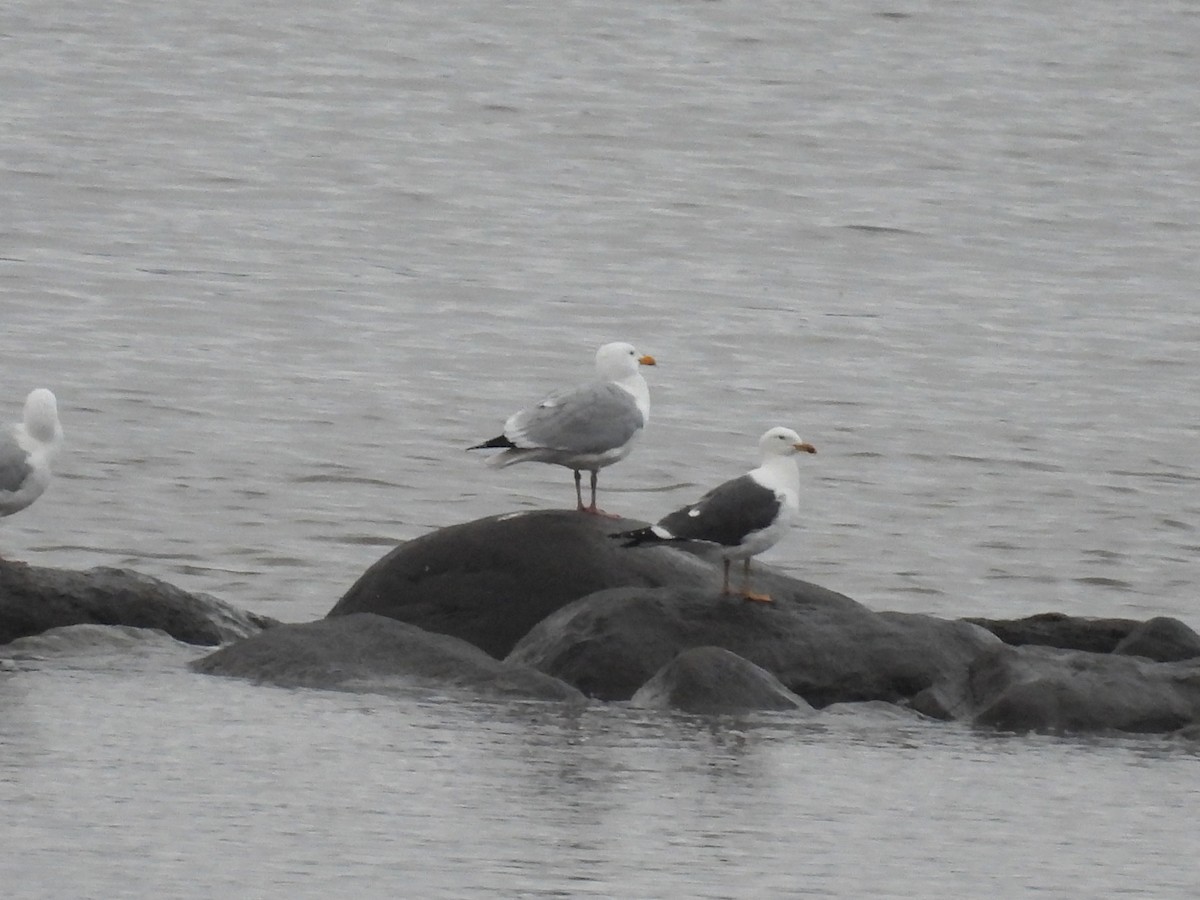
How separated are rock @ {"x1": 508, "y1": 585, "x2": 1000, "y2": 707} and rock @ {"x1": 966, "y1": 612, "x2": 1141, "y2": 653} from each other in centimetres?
101

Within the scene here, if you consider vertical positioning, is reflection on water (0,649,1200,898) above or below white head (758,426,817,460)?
below

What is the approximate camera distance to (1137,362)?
23984mm

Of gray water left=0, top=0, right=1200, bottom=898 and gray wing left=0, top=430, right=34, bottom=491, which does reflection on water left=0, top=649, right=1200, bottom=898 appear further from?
gray wing left=0, top=430, right=34, bottom=491

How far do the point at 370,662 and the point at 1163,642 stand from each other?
12.8ft

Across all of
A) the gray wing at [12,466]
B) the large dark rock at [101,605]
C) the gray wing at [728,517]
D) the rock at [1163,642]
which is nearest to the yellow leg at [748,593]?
the gray wing at [728,517]

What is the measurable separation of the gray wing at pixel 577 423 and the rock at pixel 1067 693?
2.37 m

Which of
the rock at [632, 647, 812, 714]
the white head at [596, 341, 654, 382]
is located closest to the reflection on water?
the rock at [632, 647, 812, 714]

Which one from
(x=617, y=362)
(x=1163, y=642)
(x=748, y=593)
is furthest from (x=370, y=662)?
(x=1163, y=642)

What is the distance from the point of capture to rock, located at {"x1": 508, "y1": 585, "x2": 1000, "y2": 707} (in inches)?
432

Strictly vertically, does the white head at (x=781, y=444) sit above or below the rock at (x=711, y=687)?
above

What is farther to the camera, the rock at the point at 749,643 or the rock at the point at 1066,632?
the rock at the point at 1066,632

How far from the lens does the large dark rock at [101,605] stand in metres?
11.7

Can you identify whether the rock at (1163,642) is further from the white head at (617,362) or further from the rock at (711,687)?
the white head at (617,362)

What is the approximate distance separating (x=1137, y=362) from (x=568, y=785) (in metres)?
16.2
